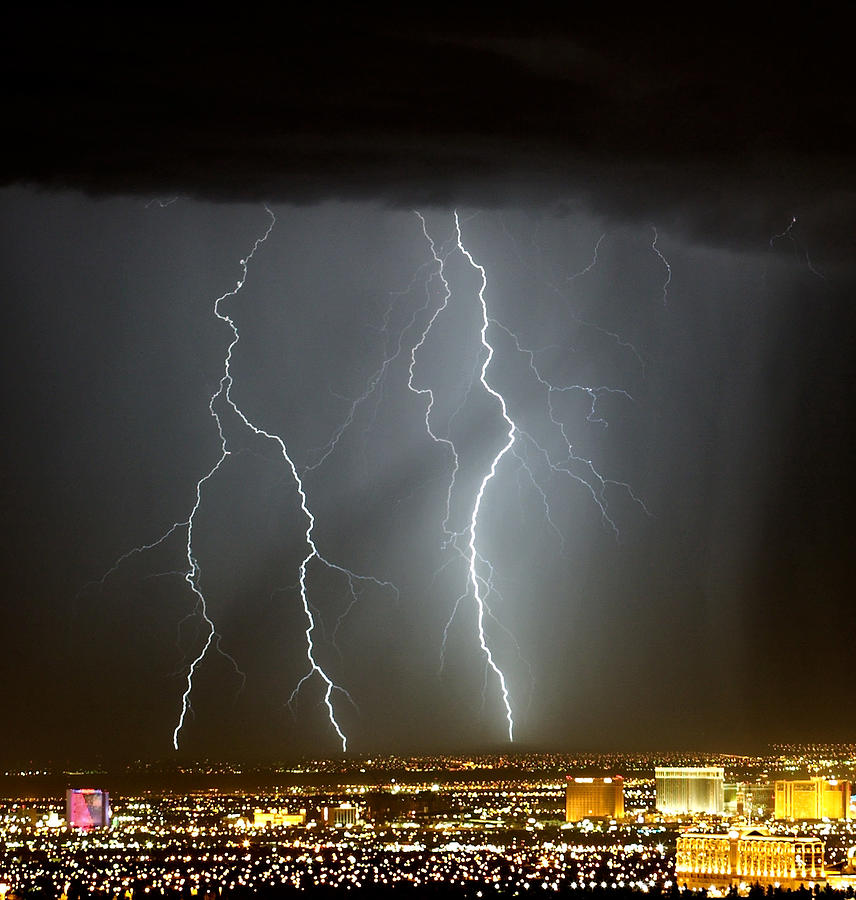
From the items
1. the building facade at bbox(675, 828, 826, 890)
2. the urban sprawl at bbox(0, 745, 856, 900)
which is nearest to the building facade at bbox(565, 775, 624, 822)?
the urban sprawl at bbox(0, 745, 856, 900)

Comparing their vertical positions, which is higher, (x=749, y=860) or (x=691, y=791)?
(x=691, y=791)

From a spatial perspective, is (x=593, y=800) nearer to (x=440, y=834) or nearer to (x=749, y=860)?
(x=440, y=834)

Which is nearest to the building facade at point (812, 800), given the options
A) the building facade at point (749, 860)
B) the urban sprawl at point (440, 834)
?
the urban sprawl at point (440, 834)

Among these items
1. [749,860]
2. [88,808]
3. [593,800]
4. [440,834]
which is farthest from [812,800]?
[88,808]

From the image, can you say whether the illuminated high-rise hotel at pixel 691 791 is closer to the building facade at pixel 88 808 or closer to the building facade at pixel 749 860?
the building facade at pixel 88 808

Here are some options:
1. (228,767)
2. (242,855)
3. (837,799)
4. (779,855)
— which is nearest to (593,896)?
(779,855)
